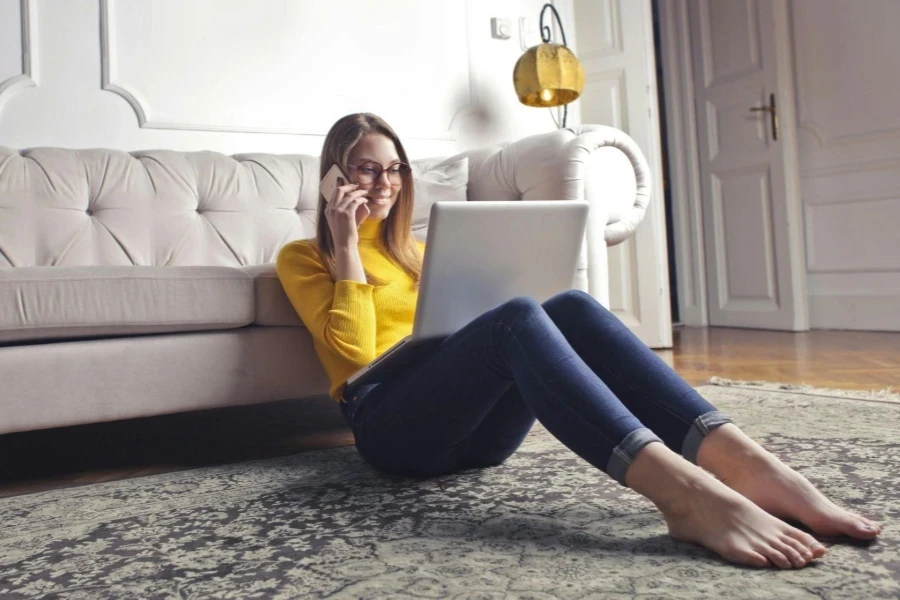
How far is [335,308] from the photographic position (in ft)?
4.36

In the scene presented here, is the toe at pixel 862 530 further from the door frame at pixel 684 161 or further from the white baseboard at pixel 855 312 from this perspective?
the door frame at pixel 684 161

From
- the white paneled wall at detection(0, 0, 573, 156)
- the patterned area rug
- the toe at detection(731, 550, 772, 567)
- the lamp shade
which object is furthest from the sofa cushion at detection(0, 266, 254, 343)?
the lamp shade

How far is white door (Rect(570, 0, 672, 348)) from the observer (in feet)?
11.4

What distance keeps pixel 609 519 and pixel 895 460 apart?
0.55 meters

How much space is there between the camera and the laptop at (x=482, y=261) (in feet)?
3.63

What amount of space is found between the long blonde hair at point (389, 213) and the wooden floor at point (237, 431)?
477mm

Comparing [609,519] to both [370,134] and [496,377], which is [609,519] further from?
[370,134]

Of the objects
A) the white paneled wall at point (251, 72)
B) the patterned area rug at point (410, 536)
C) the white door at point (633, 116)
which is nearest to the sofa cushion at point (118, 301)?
the patterned area rug at point (410, 536)

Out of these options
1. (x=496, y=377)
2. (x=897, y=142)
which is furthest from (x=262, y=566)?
(x=897, y=142)

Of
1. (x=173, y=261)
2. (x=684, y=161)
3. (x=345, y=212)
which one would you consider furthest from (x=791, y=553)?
(x=684, y=161)

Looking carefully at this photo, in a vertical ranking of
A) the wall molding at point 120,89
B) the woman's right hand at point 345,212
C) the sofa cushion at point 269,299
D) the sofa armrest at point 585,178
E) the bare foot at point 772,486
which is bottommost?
the bare foot at point 772,486

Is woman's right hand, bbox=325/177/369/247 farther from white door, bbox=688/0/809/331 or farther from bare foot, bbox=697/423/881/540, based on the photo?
white door, bbox=688/0/809/331

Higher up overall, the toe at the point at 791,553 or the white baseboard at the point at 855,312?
the white baseboard at the point at 855,312

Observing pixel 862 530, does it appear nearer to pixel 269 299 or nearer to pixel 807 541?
pixel 807 541
